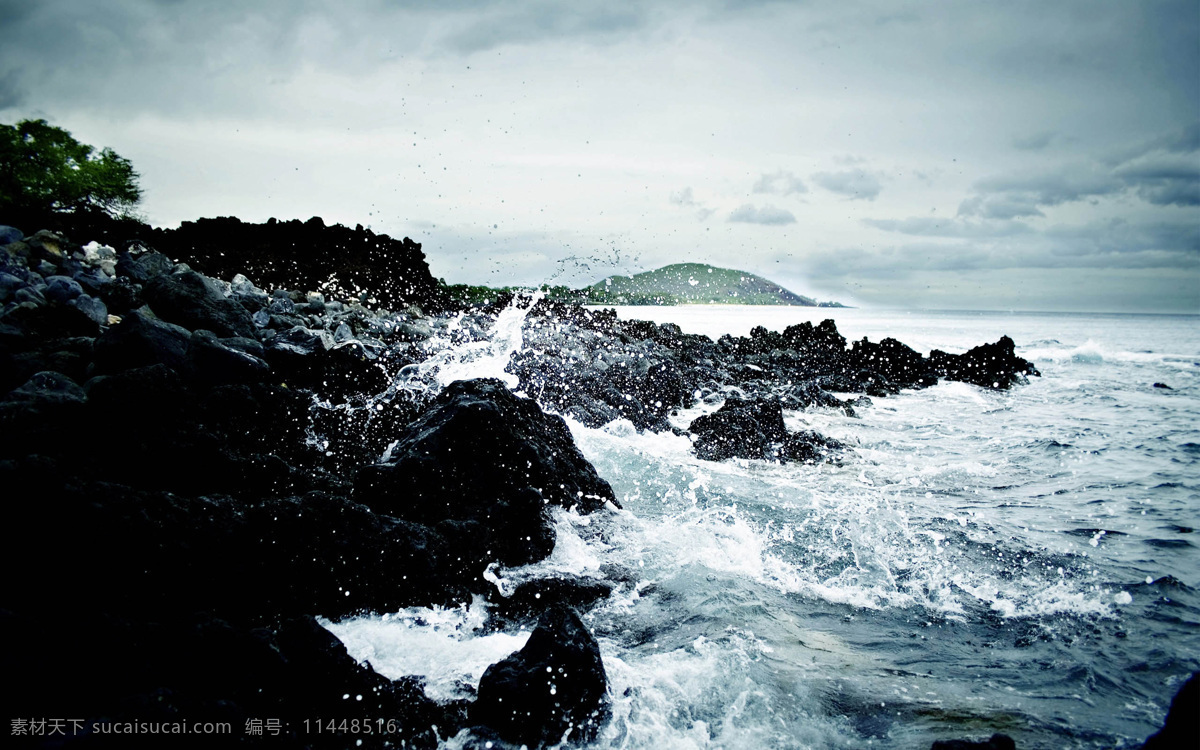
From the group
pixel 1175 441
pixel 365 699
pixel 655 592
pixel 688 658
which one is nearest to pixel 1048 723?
pixel 688 658

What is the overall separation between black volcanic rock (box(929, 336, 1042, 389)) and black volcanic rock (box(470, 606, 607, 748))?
22851mm

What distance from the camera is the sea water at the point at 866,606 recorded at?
339 cm

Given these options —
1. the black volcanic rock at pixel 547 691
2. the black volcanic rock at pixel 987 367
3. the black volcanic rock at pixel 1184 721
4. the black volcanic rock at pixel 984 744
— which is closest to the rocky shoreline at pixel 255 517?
the black volcanic rock at pixel 547 691

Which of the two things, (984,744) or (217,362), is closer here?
(984,744)

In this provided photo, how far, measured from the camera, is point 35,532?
115 inches

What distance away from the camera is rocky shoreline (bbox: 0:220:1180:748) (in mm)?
2561

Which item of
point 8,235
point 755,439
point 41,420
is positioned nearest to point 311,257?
point 8,235

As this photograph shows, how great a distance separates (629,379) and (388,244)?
17368mm

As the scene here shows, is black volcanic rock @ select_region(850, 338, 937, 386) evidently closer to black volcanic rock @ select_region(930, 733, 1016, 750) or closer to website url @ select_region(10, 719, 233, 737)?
black volcanic rock @ select_region(930, 733, 1016, 750)

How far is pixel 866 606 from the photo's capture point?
4785mm

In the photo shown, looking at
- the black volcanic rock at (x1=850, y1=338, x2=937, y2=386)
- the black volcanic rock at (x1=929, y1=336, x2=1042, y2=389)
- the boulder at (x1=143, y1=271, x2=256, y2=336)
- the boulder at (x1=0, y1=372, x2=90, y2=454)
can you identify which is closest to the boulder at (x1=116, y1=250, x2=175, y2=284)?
the boulder at (x1=143, y1=271, x2=256, y2=336)

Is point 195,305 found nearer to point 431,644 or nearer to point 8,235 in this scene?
point 431,644

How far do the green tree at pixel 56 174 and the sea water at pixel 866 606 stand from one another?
27572mm

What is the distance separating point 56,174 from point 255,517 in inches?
1280
